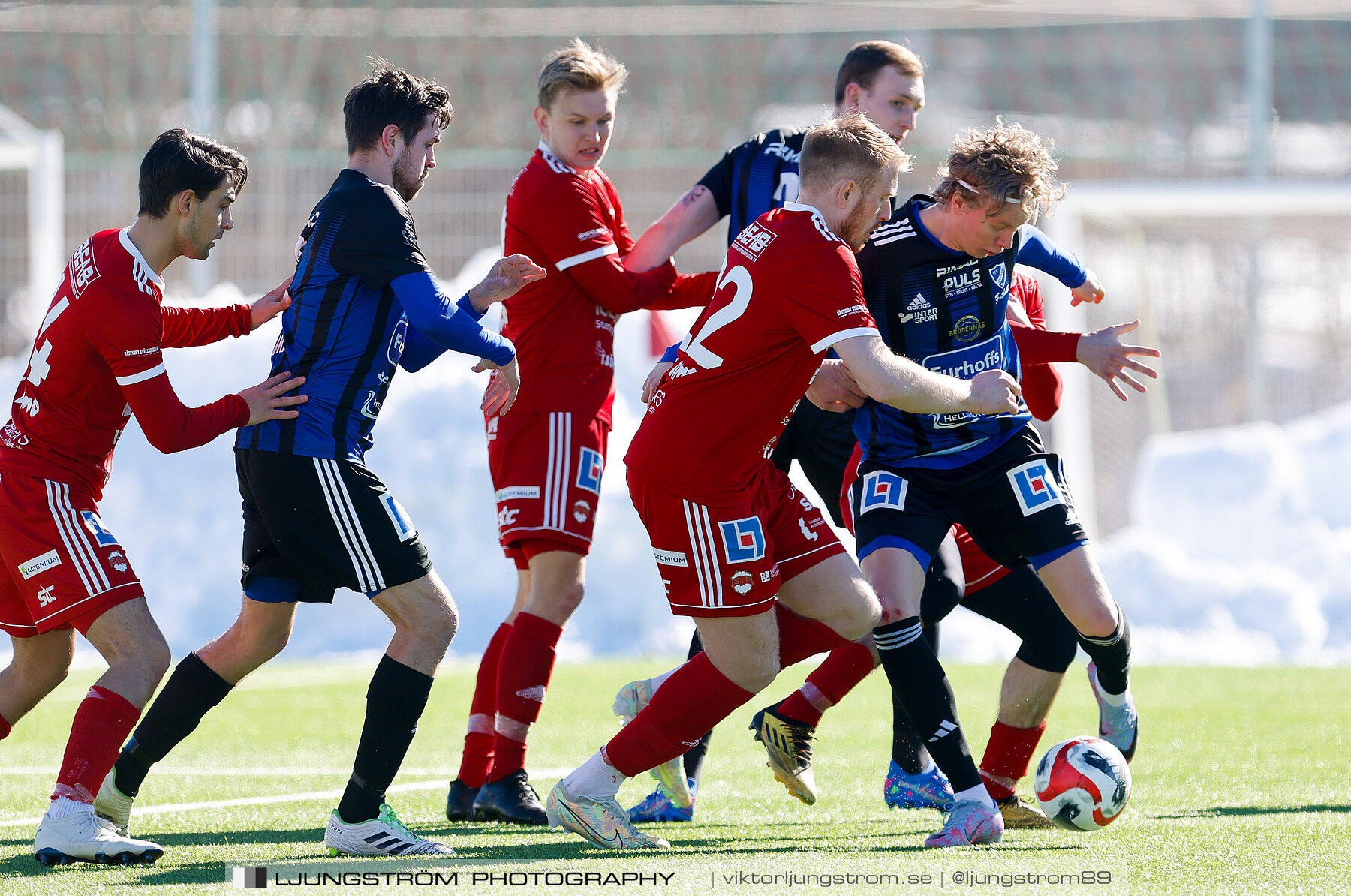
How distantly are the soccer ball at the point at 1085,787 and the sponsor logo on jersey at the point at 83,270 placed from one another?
2.86 m

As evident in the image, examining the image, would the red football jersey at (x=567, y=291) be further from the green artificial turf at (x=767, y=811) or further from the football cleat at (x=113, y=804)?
the football cleat at (x=113, y=804)

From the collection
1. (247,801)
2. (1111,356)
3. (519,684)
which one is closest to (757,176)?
(1111,356)

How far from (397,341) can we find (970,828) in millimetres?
1999

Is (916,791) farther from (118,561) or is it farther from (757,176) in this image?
(118,561)

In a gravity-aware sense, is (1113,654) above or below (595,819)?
above

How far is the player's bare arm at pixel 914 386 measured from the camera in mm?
3680

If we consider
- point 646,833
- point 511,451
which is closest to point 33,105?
point 511,451

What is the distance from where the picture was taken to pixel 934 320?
4.44m

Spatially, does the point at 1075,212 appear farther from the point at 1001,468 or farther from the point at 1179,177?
the point at 1001,468

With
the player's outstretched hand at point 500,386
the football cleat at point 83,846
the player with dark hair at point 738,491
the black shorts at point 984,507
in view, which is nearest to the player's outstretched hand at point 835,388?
the black shorts at point 984,507

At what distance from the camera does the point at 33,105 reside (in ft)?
49.6

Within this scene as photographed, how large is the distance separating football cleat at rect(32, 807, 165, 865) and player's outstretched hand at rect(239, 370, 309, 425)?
43.7 inches

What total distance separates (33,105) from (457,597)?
759 centimetres

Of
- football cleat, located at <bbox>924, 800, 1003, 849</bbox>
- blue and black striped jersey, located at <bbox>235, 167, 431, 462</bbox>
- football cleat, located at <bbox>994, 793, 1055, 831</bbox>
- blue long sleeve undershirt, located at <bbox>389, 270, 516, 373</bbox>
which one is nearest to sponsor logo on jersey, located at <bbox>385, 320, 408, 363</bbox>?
blue and black striped jersey, located at <bbox>235, 167, 431, 462</bbox>
